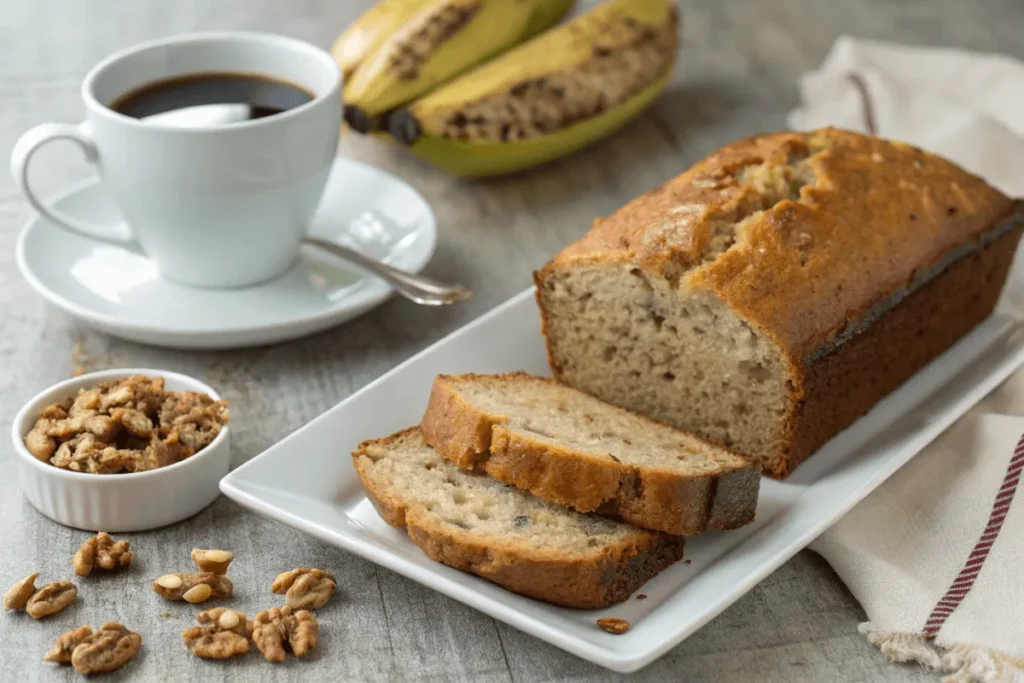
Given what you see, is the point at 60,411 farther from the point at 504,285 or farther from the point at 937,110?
the point at 937,110

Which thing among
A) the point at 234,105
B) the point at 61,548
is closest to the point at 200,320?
the point at 234,105

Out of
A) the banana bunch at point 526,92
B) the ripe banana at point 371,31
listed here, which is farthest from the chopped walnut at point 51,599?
the ripe banana at point 371,31

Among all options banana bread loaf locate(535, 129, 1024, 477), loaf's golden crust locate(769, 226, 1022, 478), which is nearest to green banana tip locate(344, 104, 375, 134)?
banana bread loaf locate(535, 129, 1024, 477)

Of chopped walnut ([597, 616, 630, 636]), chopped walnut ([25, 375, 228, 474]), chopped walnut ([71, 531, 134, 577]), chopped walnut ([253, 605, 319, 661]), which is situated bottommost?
chopped walnut ([71, 531, 134, 577])

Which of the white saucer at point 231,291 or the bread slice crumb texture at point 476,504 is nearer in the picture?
the bread slice crumb texture at point 476,504

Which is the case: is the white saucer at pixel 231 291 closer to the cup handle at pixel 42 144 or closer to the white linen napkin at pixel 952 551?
the cup handle at pixel 42 144

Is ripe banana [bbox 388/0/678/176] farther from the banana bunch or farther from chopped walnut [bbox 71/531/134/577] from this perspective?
chopped walnut [bbox 71/531/134/577]

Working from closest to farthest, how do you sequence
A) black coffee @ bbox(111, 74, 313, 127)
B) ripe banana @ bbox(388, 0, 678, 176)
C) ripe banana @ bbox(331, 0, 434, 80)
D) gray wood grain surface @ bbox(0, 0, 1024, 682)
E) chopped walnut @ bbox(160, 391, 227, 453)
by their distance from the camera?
gray wood grain surface @ bbox(0, 0, 1024, 682)
chopped walnut @ bbox(160, 391, 227, 453)
black coffee @ bbox(111, 74, 313, 127)
ripe banana @ bbox(388, 0, 678, 176)
ripe banana @ bbox(331, 0, 434, 80)
